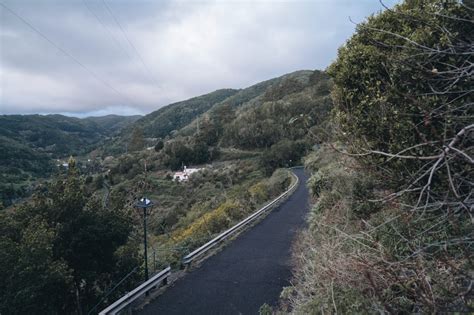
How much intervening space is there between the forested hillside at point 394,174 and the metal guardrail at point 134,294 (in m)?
3.44

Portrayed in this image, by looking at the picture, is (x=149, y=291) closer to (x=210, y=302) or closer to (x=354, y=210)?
(x=210, y=302)

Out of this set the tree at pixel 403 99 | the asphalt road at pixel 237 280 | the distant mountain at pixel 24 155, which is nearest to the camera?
the tree at pixel 403 99

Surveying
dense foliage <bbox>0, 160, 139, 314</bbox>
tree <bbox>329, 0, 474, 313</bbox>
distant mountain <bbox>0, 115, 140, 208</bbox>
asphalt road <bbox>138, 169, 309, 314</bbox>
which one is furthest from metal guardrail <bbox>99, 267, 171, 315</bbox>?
distant mountain <bbox>0, 115, 140, 208</bbox>

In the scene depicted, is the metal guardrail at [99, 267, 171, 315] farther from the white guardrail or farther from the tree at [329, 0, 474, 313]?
the tree at [329, 0, 474, 313]

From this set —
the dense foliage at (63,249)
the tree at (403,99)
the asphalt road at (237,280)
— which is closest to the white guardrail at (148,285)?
the asphalt road at (237,280)

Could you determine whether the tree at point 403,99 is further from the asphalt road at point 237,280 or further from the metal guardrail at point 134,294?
the metal guardrail at point 134,294

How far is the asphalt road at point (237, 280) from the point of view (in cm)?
791

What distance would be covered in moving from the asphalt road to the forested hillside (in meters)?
1.33

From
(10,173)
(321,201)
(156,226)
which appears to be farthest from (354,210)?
(10,173)

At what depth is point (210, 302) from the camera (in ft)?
26.5

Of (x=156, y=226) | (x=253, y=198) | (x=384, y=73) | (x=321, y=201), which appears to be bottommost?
(x=156, y=226)

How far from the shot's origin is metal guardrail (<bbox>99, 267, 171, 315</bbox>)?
7.33 meters

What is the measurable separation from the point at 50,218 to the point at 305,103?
215 ft

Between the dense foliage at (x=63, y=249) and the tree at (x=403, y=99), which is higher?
the tree at (x=403, y=99)
